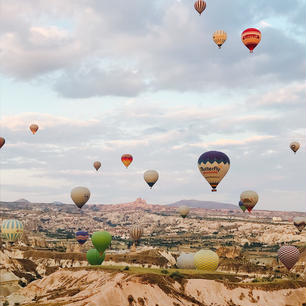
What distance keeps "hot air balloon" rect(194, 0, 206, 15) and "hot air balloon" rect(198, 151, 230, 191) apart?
23.8 m

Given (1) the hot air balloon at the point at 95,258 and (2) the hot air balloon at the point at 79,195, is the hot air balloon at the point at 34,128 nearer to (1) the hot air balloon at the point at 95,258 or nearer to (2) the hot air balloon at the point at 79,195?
(2) the hot air balloon at the point at 79,195

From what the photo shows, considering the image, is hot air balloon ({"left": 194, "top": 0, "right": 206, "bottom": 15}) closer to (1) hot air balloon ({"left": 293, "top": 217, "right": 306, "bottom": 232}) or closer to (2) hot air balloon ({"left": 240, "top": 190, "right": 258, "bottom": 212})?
(2) hot air balloon ({"left": 240, "top": 190, "right": 258, "bottom": 212})

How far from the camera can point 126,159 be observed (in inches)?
4774

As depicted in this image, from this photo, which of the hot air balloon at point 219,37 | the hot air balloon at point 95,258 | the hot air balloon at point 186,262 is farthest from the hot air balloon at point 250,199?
the hot air balloon at point 219,37

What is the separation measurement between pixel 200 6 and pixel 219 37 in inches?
265

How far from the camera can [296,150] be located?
12425cm

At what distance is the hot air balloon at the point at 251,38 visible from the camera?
81812mm

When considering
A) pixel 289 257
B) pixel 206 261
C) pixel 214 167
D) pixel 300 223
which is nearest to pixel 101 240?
pixel 206 261

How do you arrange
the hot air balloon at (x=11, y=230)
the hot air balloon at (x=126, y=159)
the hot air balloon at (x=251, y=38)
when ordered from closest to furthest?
the hot air balloon at (x=251, y=38)
the hot air balloon at (x=11, y=230)
the hot air balloon at (x=126, y=159)

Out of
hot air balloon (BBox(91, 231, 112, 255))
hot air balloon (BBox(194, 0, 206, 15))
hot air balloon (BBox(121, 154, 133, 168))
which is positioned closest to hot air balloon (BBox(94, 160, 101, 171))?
hot air balloon (BBox(121, 154, 133, 168))

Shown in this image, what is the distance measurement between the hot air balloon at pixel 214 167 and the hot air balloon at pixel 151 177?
30.1 meters

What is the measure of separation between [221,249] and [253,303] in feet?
253

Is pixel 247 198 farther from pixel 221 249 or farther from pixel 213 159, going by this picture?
pixel 221 249

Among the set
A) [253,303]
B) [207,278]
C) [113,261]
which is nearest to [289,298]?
[253,303]
